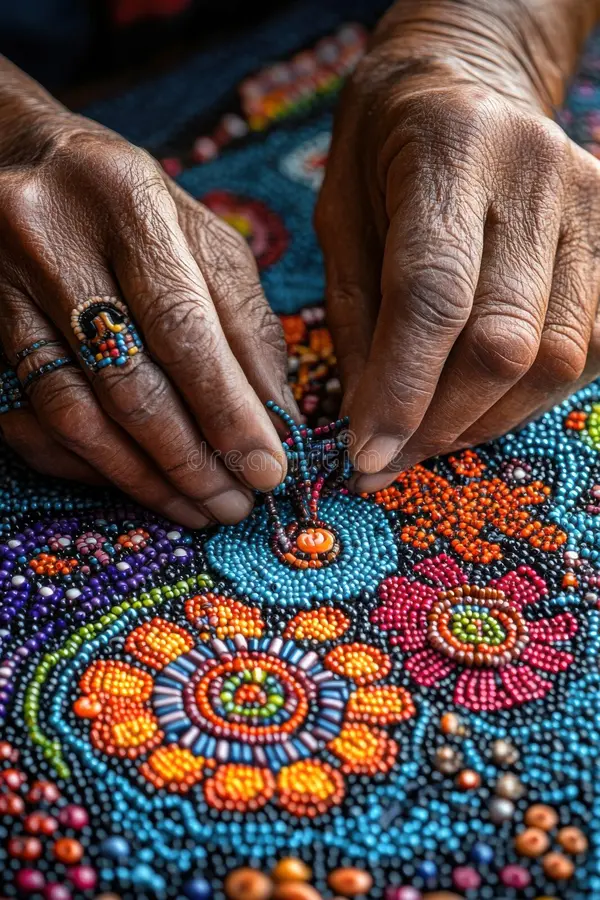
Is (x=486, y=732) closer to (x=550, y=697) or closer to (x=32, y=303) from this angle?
(x=550, y=697)

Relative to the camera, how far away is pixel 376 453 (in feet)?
2.93

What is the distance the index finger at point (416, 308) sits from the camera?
2.77ft

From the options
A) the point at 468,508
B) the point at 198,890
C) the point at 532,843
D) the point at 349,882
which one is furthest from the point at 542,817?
the point at 468,508

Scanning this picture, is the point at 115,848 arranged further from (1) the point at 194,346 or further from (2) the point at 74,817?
(1) the point at 194,346

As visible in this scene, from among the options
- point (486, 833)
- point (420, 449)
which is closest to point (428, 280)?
point (420, 449)

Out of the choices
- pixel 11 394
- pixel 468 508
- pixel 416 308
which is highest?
pixel 416 308

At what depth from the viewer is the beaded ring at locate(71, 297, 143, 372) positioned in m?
0.86

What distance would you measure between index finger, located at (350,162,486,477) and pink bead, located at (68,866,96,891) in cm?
46

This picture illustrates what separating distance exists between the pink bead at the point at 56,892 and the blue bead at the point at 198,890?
0.27ft

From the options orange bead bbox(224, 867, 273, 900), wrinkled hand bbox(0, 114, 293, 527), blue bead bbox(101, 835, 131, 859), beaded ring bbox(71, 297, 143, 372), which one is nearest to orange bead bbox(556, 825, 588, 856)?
orange bead bbox(224, 867, 273, 900)

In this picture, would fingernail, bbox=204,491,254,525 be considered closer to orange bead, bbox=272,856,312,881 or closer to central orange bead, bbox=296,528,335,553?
central orange bead, bbox=296,528,335,553

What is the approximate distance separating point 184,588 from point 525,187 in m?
0.57

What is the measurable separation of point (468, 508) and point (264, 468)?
0.23 m

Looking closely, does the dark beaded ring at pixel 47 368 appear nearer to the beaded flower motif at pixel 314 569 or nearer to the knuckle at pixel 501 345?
the beaded flower motif at pixel 314 569
